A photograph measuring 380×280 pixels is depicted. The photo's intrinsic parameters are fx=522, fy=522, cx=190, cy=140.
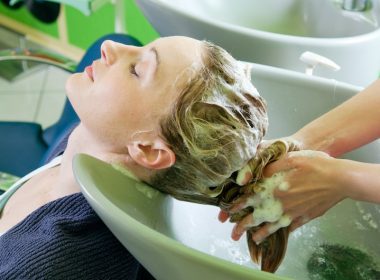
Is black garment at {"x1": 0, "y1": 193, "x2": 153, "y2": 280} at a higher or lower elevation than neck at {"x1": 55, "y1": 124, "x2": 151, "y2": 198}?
lower

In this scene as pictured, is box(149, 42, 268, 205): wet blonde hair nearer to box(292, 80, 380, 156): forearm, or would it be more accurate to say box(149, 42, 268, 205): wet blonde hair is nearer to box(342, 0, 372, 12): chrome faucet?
box(292, 80, 380, 156): forearm

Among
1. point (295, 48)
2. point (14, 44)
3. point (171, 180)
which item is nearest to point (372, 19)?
point (295, 48)

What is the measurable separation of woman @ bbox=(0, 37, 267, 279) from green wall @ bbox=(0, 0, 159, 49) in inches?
50.4

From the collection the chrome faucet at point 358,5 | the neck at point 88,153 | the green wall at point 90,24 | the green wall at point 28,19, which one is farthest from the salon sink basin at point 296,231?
the green wall at point 28,19

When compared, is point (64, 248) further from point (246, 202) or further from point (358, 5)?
point (358, 5)

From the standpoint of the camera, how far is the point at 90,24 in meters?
2.53

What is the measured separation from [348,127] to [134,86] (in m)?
0.44

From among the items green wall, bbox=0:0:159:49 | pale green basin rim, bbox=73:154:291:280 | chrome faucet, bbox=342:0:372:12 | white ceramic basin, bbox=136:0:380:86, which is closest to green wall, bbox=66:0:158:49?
green wall, bbox=0:0:159:49

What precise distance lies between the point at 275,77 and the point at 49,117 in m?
1.76

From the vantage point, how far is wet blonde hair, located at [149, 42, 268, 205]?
869mm

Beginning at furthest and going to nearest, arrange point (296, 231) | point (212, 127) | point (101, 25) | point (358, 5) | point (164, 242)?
point (101, 25), point (358, 5), point (296, 231), point (212, 127), point (164, 242)

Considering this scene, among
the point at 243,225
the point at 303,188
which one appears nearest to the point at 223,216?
the point at 243,225

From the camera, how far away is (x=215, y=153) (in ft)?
2.88

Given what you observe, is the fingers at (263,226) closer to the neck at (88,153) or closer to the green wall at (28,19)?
the neck at (88,153)
